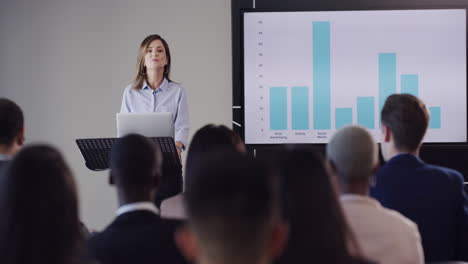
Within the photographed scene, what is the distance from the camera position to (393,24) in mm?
5172

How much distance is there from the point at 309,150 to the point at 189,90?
4.24m

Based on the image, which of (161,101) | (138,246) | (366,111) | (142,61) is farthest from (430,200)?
(366,111)

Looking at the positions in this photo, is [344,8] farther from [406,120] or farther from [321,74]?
[406,120]

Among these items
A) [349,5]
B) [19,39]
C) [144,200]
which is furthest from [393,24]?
[144,200]

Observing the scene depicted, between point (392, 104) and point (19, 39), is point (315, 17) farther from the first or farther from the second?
point (19, 39)

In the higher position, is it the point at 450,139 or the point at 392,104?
the point at 392,104

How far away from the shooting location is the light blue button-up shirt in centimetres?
442

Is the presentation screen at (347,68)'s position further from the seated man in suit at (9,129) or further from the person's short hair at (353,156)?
the person's short hair at (353,156)

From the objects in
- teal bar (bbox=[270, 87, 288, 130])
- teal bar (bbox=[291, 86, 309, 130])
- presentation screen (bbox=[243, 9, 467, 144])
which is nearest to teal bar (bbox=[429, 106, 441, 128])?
presentation screen (bbox=[243, 9, 467, 144])

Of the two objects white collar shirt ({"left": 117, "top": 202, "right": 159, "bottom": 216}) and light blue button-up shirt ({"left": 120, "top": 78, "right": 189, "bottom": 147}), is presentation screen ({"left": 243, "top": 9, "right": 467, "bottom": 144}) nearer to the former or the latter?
light blue button-up shirt ({"left": 120, "top": 78, "right": 189, "bottom": 147})

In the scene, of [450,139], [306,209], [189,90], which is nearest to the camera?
[306,209]

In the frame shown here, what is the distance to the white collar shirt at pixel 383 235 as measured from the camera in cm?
185

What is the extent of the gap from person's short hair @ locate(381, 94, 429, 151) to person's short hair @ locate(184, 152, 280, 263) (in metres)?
1.85

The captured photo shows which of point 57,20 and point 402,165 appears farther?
point 57,20
